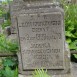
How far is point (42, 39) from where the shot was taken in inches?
195

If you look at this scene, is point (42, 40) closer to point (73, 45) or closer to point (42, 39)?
point (42, 39)

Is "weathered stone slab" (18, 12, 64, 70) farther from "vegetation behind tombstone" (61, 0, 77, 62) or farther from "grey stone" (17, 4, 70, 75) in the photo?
"vegetation behind tombstone" (61, 0, 77, 62)

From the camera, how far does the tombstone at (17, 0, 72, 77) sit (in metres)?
4.80

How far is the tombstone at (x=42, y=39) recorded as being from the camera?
15.8 ft

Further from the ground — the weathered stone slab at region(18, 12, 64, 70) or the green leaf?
the weathered stone slab at region(18, 12, 64, 70)

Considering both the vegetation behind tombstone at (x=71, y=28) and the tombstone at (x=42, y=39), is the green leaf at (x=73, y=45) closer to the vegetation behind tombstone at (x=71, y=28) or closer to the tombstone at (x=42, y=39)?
the vegetation behind tombstone at (x=71, y=28)

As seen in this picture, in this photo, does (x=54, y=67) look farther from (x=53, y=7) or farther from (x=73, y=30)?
(x=73, y=30)

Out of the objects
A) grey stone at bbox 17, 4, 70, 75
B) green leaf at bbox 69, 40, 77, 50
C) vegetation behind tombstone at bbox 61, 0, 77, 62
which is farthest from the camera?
vegetation behind tombstone at bbox 61, 0, 77, 62

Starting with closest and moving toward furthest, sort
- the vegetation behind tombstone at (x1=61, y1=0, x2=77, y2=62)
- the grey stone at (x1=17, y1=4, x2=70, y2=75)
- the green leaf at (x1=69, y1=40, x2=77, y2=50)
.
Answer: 1. the grey stone at (x1=17, y1=4, x2=70, y2=75)
2. the green leaf at (x1=69, y1=40, x2=77, y2=50)
3. the vegetation behind tombstone at (x1=61, y1=0, x2=77, y2=62)

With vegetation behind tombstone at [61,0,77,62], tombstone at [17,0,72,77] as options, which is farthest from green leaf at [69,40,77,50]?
tombstone at [17,0,72,77]

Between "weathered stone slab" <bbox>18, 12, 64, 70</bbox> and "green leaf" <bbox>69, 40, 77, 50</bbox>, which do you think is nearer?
"weathered stone slab" <bbox>18, 12, 64, 70</bbox>

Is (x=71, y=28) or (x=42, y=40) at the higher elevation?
(x=42, y=40)

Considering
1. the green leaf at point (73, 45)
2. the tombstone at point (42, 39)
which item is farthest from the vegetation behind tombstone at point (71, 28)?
the tombstone at point (42, 39)

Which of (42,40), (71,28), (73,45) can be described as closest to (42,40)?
(42,40)
